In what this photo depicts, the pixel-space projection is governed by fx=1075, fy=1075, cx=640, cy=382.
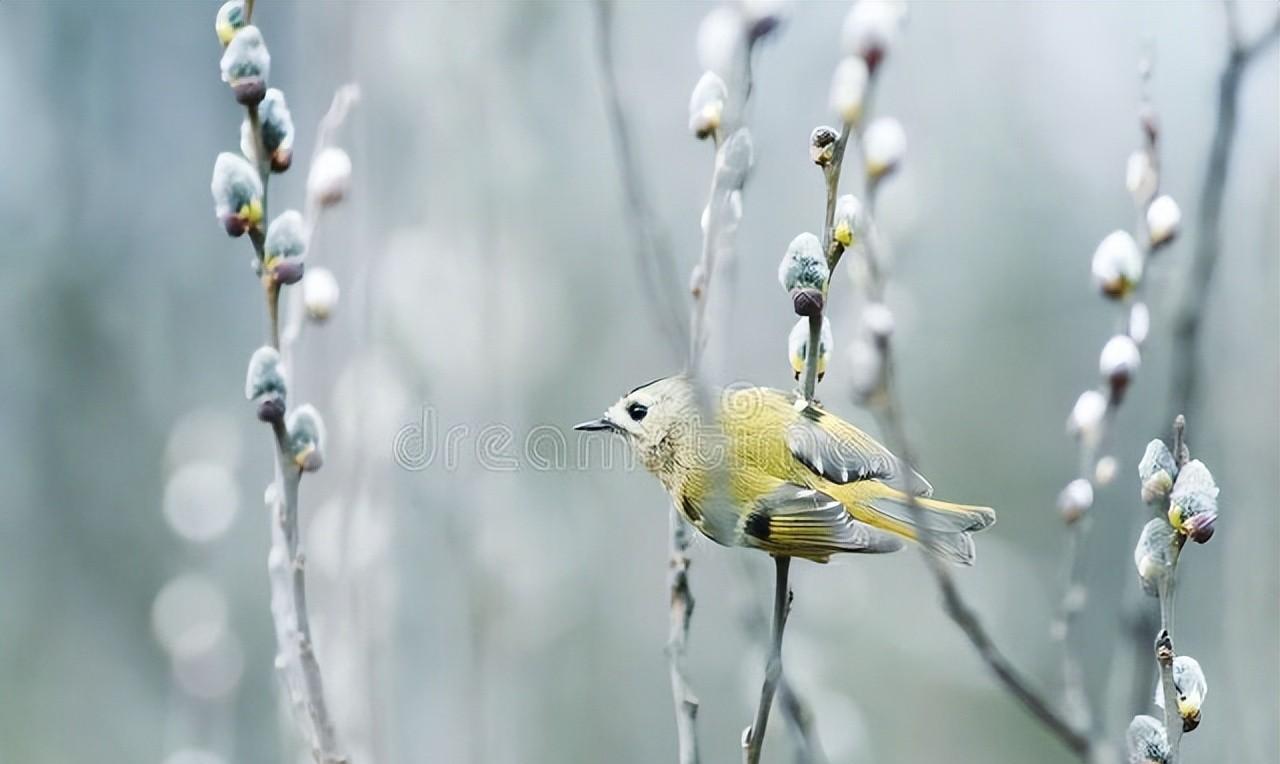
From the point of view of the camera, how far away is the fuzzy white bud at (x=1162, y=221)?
530 mm

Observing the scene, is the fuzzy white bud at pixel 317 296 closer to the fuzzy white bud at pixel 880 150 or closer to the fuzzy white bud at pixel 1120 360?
the fuzzy white bud at pixel 880 150

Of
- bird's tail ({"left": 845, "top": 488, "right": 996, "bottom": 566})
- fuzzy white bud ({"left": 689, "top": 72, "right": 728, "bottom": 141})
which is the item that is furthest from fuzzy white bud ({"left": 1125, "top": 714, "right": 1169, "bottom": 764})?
fuzzy white bud ({"left": 689, "top": 72, "right": 728, "bottom": 141})

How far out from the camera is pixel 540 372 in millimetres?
677

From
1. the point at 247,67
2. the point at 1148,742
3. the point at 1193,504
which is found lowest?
the point at 1148,742

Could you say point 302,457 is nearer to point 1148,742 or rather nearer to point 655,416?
point 655,416

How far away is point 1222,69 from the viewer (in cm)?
60

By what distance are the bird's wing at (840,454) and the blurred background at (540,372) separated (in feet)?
0.07

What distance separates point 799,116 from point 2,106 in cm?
56

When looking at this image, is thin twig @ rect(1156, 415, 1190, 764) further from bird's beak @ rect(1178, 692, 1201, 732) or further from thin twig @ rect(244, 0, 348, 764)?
thin twig @ rect(244, 0, 348, 764)

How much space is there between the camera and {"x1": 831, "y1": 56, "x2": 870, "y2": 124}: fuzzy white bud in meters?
0.49

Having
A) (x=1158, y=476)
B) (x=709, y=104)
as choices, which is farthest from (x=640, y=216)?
(x=1158, y=476)

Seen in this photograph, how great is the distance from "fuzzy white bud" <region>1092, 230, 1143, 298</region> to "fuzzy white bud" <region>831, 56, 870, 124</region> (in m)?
0.15

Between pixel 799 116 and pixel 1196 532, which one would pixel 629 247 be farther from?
pixel 1196 532

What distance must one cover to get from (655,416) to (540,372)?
15 centimetres
